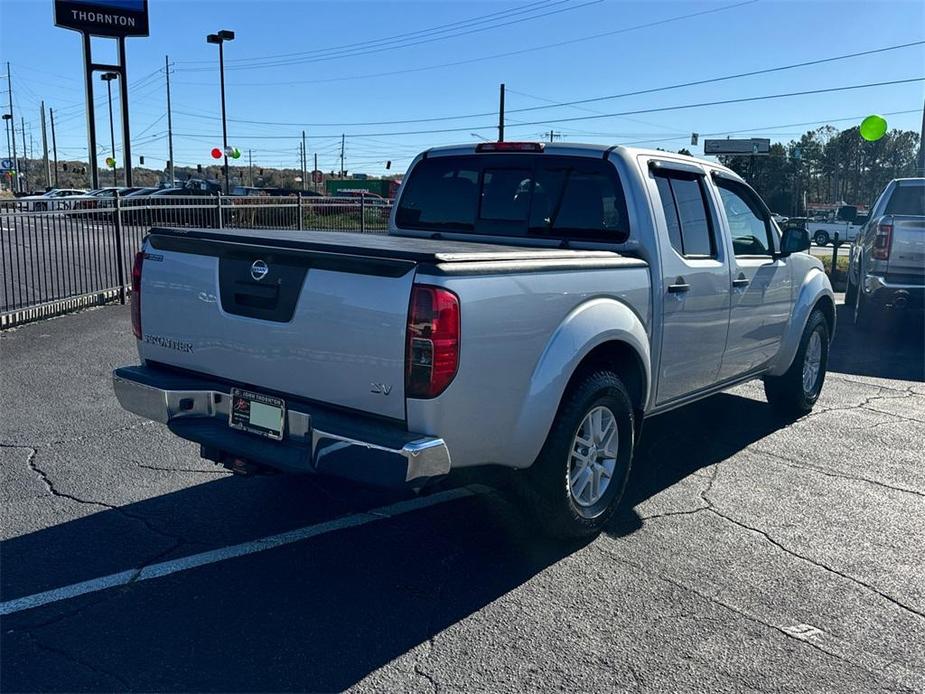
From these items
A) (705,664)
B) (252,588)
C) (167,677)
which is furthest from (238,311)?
(705,664)

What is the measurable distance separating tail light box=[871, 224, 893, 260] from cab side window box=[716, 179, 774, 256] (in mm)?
4821

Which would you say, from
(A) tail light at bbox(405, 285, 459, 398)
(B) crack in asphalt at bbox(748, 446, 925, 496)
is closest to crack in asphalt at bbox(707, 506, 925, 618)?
(B) crack in asphalt at bbox(748, 446, 925, 496)

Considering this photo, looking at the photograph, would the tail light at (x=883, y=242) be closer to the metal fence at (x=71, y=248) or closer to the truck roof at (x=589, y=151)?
the truck roof at (x=589, y=151)

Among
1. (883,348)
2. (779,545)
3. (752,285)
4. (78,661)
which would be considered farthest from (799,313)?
(78,661)

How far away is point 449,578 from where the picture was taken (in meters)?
3.95

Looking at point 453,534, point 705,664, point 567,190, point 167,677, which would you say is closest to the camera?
point 167,677

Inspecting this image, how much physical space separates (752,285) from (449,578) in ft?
10.3

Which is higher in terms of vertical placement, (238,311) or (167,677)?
(238,311)

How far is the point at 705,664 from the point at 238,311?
2501 millimetres

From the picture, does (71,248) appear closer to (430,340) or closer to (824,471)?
(430,340)

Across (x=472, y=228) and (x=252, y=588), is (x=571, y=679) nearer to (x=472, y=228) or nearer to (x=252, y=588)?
(x=252, y=588)

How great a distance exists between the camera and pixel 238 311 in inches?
154

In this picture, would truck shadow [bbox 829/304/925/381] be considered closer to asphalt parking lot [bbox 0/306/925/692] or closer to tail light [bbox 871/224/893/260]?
tail light [bbox 871/224/893/260]

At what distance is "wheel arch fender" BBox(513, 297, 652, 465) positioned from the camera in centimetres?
Answer: 381
